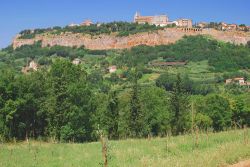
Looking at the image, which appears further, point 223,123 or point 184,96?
point 223,123

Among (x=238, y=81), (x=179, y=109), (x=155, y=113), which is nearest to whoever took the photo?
(x=179, y=109)

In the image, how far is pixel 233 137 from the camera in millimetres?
21203

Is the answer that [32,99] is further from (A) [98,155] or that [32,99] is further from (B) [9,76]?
(A) [98,155]

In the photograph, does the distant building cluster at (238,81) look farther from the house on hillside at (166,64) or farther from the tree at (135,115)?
the tree at (135,115)

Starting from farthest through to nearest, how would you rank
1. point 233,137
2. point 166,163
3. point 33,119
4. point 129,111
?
point 129,111
point 33,119
point 233,137
point 166,163

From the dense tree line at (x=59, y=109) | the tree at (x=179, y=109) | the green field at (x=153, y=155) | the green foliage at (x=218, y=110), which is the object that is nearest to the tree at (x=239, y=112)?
the green foliage at (x=218, y=110)

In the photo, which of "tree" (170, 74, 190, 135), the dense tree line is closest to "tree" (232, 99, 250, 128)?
"tree" (170, 74, 190, 135)

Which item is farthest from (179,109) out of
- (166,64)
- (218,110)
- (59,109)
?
(166,64)

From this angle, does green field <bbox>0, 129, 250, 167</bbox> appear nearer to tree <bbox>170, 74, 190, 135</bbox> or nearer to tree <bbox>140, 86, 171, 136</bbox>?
tree <bbox>140, 86, 171, 136</bbox>

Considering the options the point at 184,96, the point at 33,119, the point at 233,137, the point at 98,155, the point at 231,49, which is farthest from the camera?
the point at 231,49

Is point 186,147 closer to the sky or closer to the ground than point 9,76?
closer to the ground

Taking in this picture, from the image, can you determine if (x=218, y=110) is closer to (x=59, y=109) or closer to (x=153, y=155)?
(x=59, y=109)

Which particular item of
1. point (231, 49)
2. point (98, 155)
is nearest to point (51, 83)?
point (98, 155)

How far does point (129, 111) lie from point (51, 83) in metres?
12.2
